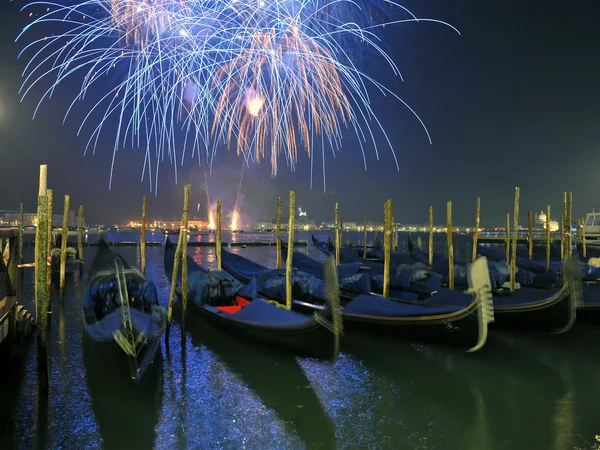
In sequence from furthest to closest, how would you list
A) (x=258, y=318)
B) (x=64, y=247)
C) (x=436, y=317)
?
(x=64, y=247), (x=258, y=318), (x=436, y=317)

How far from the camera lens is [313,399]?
198 inches

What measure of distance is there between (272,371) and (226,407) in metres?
1.27

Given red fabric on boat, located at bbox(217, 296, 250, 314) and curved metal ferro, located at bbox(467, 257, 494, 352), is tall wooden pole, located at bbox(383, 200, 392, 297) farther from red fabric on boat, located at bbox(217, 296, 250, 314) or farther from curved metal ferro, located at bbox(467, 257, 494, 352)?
red fabric on boat, located at bbox(217, 296, 250, 314)

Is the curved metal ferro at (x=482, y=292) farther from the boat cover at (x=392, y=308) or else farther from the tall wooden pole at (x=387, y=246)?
the tall wooden pole at (x=387, y=246)

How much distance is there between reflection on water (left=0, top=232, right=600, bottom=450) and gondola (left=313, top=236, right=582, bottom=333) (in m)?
0.45

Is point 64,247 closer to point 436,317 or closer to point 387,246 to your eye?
point 387,246

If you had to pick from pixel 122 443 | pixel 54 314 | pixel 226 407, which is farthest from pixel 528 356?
pixel 54 314

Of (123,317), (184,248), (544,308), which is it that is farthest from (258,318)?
(544,308)

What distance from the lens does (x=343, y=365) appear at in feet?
20.8

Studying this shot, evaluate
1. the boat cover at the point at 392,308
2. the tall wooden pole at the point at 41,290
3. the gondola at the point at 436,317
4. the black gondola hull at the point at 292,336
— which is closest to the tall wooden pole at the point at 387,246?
the gondola at the point at 436,317

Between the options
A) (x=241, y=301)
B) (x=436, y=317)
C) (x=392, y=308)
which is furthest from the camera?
(x=241, y=301)

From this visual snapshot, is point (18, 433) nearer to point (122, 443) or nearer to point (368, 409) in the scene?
point (122, 443)

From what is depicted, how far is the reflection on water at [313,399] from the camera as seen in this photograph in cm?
408

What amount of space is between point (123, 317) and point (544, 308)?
7171mm
